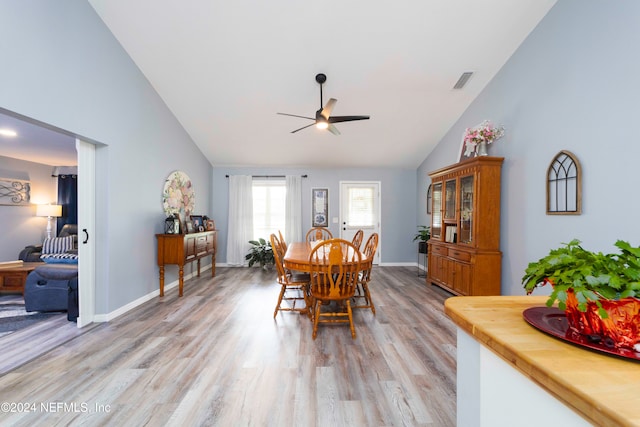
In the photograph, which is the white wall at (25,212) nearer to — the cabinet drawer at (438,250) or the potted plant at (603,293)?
the cabinet drawer at (438,250)

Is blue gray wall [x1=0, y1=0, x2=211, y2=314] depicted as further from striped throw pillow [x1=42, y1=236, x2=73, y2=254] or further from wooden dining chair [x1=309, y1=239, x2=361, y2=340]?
wooden dining chair [x1=309, y1=239, x2=361, y2=340]

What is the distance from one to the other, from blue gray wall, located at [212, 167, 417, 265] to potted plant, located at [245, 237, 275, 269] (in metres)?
0.75

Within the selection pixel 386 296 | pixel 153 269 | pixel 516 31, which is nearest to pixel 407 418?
pixel 386 296

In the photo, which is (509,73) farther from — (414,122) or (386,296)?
(386,296)

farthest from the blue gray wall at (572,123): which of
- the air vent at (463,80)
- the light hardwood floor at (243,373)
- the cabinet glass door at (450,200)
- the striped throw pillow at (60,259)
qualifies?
the striped throw pillow at (60,259)

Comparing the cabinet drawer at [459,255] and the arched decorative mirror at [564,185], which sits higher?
the arched decorative mirror at [564,185]

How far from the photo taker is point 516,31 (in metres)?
3.14

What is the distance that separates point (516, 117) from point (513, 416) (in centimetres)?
361

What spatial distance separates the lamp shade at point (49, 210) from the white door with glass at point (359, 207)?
582 cm

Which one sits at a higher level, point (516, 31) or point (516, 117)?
point (516, 31)

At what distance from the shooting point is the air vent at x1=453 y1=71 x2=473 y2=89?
3696 mm

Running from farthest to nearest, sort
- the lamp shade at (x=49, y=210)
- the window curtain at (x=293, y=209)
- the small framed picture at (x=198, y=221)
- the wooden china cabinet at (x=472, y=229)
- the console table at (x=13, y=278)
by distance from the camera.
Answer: the window curtain at (x=293, y=209) < the lamp shade at (x=49, y=210) < the small framed picture at (x=198, y=221) < the console table at (x=13, y=278) < the wooden china cabinet at (x=472, y=229)

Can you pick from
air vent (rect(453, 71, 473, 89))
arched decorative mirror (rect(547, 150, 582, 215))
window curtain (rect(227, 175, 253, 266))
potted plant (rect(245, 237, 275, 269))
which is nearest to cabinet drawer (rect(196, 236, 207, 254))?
potted plant (rect(245, 237, 275, 269))

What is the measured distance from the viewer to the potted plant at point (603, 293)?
633mm
